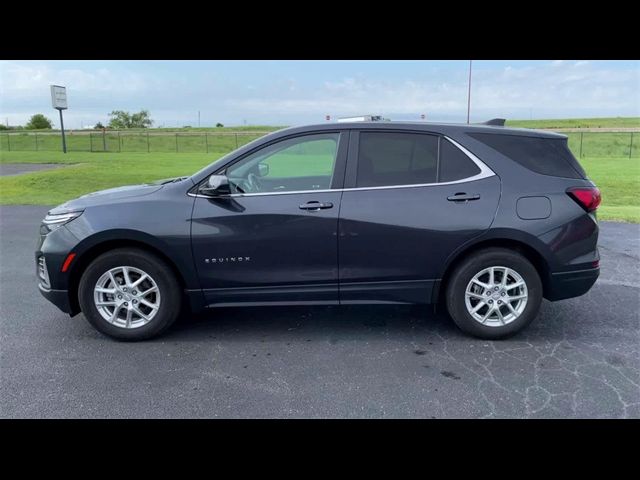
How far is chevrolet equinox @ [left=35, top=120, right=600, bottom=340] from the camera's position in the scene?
3.83m

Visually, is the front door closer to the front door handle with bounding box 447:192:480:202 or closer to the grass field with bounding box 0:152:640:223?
the front door handle with bounding box 447:192:480:202

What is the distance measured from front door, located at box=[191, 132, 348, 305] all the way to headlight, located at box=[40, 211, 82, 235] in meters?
1.04

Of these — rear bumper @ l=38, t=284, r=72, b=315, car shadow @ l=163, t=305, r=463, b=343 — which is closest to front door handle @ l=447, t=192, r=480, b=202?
car shadow @ l=163, t=305, r=463, b=343

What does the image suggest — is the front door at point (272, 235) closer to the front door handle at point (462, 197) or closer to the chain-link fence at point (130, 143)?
the front door handle at point (462, 197)

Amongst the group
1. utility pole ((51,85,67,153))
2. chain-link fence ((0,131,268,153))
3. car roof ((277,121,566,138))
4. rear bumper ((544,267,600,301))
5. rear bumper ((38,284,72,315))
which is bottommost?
rear bumper ((38,284,72,315))

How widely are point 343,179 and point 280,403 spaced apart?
1825 mm

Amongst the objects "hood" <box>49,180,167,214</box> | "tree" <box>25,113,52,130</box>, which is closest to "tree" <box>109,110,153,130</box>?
"tree" <box>25,113,52,130</box>

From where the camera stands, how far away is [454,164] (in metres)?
3.94

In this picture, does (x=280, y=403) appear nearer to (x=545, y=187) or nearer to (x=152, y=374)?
(x=152, y=374)

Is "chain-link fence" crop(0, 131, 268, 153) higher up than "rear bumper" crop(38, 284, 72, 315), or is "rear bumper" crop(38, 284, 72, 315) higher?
"chain-link fence" crop(0, 131, 268, 153)

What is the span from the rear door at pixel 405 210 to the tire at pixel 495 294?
22 cm

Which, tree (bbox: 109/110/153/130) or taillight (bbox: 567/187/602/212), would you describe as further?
tree (bbox: 109/110/153/130)

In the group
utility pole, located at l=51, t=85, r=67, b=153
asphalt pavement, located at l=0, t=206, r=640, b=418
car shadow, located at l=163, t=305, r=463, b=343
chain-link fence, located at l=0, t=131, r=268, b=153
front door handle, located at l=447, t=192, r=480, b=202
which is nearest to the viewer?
asphalt pavement, located at l=0, t=206, r=640, b=418

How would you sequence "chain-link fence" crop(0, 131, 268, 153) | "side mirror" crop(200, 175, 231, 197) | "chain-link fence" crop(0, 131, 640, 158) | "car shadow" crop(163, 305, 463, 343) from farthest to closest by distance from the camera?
"chain-link fence" crop(0, 131, 268, 153) < "chain-link fence" crop(0, 131, 640, 158) < "car shadow" crop(163, 305, 463, 343) < "side mirror" crop(200, 175, 231, 197)
